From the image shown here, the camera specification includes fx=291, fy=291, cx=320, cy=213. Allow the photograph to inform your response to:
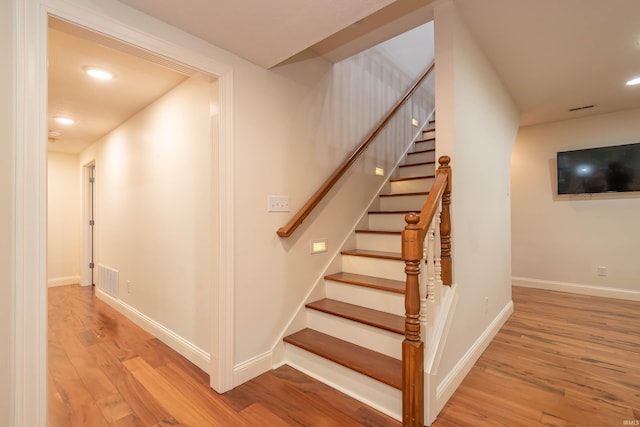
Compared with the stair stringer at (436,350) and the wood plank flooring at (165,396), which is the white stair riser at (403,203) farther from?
the wood plank flooring at (165,396)

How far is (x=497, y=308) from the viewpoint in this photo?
2834 millimetres

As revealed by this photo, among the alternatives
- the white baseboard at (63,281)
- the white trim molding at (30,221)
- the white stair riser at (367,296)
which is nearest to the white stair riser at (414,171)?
the white stair riser at (367,296)

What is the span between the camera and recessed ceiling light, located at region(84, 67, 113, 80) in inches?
90.1

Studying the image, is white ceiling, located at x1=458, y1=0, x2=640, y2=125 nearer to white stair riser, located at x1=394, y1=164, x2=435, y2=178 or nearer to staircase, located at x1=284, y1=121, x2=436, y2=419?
white stair riser, located at x1=394, y1=164, x2=435, y2=178

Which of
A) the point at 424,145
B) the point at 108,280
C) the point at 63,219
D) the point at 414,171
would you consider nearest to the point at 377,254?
the point at 414,171

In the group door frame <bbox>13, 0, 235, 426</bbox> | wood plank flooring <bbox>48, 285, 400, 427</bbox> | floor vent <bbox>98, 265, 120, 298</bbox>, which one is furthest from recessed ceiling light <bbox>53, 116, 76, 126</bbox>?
door frame <bbox>13, 0, 235, 426</bbox>

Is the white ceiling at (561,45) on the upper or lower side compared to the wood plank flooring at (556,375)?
upper

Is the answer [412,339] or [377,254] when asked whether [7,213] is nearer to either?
[412,339]

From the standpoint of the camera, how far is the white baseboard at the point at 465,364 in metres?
1.71

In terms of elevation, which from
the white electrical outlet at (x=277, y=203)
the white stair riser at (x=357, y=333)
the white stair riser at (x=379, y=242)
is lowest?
the white stair riser at (x=357, y=333)

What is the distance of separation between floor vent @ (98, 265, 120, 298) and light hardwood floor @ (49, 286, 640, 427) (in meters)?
0.75

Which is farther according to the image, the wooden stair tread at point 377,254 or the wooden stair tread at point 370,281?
the wooden stair tread at point 377,254

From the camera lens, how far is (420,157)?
372 centimetres

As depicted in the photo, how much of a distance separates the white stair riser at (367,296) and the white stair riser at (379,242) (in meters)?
0.54
